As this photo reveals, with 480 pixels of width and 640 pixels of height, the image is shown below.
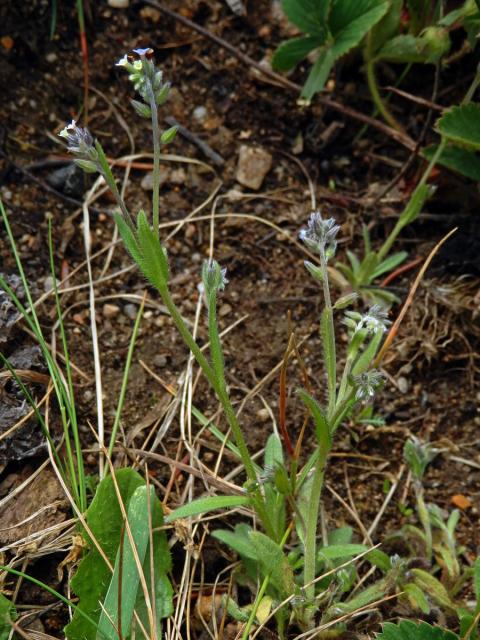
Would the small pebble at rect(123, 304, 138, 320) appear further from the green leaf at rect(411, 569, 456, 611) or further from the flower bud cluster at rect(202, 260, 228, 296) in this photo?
the green leaf at rect(411, 569, 456, 611)

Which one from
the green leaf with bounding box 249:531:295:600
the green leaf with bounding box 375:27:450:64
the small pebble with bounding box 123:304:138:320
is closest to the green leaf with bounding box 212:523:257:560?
the green leaf with bounding box 249:531:295:600

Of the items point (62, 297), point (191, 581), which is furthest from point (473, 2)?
point (191, 581)

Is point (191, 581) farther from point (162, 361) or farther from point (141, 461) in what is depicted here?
point (162, 361)

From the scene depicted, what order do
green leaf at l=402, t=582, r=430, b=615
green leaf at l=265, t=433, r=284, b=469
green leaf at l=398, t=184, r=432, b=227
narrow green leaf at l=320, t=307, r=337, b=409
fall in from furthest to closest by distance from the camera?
green leaf at l=398, t=184, r=432, b=227 → green leaf at l=265, t=433, r=284, b=469 → green leaf at l=402, t=582, r=430, b=615 → narrow green leaf at l=320, t=307, r=337, b=409

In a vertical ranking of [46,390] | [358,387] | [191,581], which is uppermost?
[358,387]

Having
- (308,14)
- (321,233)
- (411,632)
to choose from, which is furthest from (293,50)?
(411,632)

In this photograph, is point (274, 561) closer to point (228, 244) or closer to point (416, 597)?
point (416, 597)
